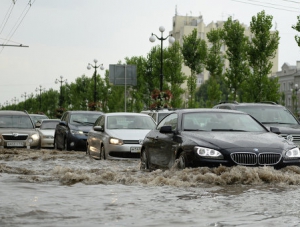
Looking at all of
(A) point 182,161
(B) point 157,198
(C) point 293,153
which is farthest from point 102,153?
(B) point 157,198

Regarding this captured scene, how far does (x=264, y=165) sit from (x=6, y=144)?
15.2 meters

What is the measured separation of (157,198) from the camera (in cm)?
1015

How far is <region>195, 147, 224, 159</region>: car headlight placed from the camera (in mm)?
12008

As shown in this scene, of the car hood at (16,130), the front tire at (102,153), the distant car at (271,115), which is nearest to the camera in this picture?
the front tire at (102,153)

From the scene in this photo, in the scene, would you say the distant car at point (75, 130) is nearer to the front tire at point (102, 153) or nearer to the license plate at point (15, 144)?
the license plate at point (15, 144)

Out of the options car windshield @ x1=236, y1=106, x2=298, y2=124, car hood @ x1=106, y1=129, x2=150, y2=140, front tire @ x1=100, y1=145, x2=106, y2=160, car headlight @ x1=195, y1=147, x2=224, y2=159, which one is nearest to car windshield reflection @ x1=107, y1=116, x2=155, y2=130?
car hood @ x1=106, y1=129, x2=150, y2=140

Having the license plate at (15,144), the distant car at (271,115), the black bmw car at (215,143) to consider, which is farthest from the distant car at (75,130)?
the black bmw car at (215,143)

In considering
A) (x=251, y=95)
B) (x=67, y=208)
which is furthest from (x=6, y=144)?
(x=251, y=95)

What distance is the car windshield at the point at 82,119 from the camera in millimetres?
27203

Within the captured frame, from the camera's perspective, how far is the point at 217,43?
68.6 meters

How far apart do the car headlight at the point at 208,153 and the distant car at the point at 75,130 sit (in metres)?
14.3

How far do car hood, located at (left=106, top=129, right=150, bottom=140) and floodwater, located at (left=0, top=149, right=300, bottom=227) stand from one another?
477 centimetres

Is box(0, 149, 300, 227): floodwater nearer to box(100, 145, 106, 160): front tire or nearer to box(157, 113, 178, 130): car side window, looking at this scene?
box(157, 113, 178, 130): car side window

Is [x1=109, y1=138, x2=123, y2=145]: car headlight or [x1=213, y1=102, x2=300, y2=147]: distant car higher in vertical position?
[x1=213, y1=102, x2=300, y2=147]: distant car
